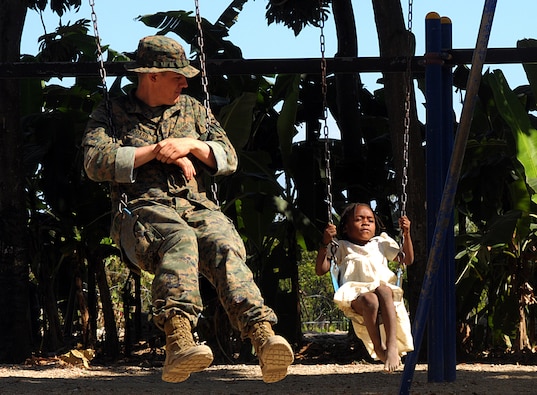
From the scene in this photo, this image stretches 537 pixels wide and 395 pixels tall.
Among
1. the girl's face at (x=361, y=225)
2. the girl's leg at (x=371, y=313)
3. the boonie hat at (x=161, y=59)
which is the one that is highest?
the boonie hat at (x=161, y=59)

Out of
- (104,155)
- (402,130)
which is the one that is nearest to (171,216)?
(104,155)

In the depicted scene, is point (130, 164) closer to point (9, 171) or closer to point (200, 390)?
point (200, 390)

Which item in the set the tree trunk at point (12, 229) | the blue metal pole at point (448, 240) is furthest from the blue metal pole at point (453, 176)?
the tree trunk at point (12, 229)

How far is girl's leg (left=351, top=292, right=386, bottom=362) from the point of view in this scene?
537cm

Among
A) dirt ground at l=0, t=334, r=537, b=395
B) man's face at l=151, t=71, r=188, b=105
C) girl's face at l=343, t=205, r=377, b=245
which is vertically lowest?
dirt ground at l=0, t=334, r=537, b=395

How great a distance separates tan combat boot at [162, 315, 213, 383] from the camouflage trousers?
47 millimetres

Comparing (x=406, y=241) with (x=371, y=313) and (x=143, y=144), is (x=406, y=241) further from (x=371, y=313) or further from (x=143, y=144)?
(x=143, y=144)

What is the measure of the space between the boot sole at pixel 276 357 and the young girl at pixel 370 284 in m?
0.92

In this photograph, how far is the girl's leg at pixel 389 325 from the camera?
5379 mm

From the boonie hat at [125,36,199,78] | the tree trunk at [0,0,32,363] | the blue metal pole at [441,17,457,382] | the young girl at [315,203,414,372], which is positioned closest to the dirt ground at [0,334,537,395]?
the blue metal pole at [441,17,457,382]

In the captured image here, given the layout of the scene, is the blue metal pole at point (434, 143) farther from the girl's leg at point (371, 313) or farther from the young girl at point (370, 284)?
the girl's leg at point (371, 313)

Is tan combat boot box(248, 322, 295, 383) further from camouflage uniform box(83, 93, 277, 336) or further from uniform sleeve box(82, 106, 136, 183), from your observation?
uniform sleeve box(82, 106, 136, 183)

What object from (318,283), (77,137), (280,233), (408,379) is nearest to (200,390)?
(408,379)

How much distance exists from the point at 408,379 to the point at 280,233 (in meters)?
4.17
